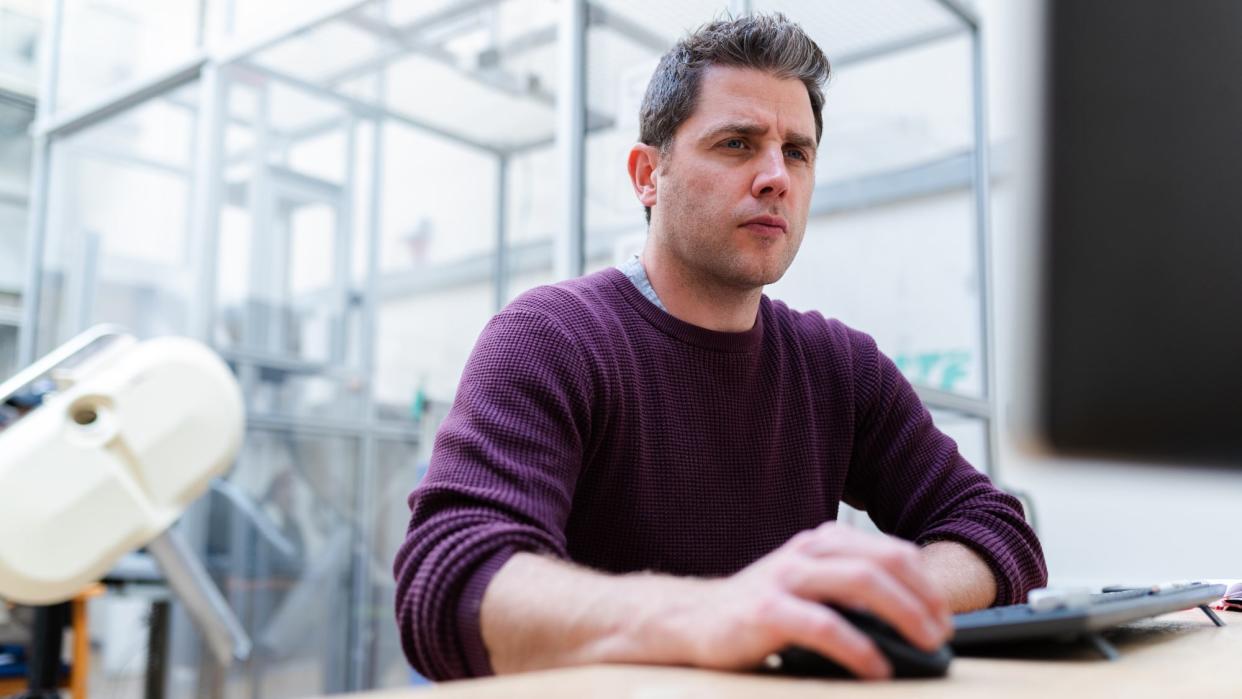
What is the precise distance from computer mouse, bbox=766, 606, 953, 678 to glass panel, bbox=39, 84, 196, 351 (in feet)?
9.00

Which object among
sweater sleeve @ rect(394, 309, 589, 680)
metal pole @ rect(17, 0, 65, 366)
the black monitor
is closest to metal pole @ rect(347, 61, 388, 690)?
metal pole @ rect(17, 0, 65, 366)

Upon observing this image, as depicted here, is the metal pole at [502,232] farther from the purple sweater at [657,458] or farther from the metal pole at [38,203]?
the purple sweater at [657,458]

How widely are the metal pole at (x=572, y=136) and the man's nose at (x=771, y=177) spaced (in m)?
0.69

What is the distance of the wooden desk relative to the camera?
410 millimetres

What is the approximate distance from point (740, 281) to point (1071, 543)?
1664mm

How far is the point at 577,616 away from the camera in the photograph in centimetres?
57

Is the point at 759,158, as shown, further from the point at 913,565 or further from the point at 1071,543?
the point at 1071,543

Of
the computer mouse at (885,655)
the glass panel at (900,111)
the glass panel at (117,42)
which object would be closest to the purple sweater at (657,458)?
the computer mouse at (885,655)

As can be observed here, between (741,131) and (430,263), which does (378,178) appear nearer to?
(430,263)

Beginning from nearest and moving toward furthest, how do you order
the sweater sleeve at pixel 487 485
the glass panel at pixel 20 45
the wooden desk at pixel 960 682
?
the wooden desk at pixel 960 682 < the sweater sleeve at pixel 487 485 < the glass panel at pixel 20 45

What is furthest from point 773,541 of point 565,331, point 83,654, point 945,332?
point 83,654

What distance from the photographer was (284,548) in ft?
9.56

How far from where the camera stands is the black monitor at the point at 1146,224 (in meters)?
0.23

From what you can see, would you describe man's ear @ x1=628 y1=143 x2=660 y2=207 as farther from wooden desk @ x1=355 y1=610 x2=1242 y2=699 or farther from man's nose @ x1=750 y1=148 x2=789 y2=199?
wooden desk @ x1=355 y1=610 x2=1242 y2=699
